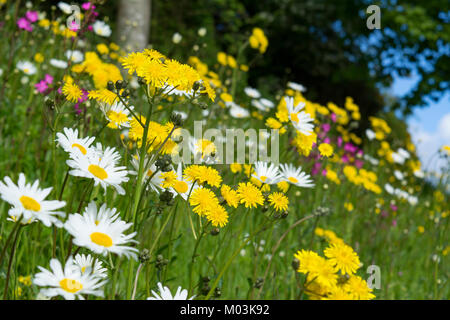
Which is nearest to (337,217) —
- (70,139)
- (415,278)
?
(415,278)

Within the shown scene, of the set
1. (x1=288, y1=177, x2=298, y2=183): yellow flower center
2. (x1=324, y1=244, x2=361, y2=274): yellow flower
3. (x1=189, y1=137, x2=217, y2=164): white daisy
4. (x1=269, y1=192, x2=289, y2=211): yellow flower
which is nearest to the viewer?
(x1=324, y1=244, x2=361, y2=274): yellow flower

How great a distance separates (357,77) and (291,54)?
1.57 metres

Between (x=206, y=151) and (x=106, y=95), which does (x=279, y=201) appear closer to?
(x=206, y=151)

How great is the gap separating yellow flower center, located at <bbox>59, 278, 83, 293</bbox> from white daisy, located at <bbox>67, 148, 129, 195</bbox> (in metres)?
0.18

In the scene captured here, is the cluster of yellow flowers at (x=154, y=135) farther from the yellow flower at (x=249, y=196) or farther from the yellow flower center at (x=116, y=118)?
the yellow flower at (x=249, y=196)

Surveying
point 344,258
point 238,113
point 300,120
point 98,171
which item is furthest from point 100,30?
point 344,258

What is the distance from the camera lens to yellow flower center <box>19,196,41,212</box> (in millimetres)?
658

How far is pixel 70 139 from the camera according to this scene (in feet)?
2.89

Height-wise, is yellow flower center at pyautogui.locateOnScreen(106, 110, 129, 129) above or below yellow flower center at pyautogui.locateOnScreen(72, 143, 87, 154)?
above

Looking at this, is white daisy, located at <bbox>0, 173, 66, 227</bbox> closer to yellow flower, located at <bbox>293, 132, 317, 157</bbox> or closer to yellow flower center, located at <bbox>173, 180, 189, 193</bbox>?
yellow flower center, located at <bbox>173, 180, 189, 193</bbox>

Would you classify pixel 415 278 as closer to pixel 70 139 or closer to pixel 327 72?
pixel 70 139

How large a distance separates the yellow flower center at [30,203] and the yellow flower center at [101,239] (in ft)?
0.33

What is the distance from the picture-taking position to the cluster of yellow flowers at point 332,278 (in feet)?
2.39

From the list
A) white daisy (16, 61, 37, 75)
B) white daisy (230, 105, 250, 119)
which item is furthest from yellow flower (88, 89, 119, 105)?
white daisy (16, 61, 37, 75)
